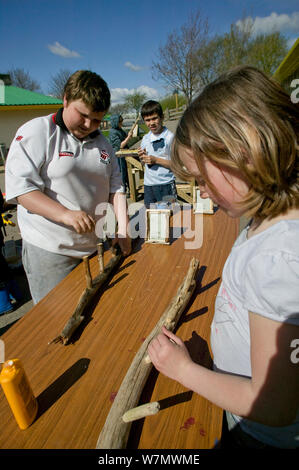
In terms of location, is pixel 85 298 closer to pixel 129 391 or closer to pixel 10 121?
pixel 129 391

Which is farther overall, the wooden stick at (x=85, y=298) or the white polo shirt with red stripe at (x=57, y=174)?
the white polo shirt with red stripe at (x=57, y=174)

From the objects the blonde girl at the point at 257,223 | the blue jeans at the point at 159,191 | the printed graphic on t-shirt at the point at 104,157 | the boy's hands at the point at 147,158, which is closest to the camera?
the blonde girl at the point at 257,223

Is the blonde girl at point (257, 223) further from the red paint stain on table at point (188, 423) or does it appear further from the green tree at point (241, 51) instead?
the green tree at point (241, 51)

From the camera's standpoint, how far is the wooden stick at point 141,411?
0.78 meters

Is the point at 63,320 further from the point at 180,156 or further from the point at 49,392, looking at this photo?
the point at 180,156

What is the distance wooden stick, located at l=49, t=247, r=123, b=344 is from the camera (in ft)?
4.06

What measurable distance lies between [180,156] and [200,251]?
1.25 metres

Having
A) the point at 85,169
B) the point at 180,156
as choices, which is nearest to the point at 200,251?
the point at 85,169

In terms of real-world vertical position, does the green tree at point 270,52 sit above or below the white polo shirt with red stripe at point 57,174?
above

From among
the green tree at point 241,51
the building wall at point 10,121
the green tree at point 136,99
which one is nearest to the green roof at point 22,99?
the building wall at point 10,121

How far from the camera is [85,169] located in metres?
1.70

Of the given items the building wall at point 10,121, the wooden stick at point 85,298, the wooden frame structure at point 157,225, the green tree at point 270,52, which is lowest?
the wooden stick at point 85,298

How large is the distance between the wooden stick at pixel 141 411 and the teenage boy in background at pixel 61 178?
1.02m

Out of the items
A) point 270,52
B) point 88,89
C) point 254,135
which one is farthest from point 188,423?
point 270,52
